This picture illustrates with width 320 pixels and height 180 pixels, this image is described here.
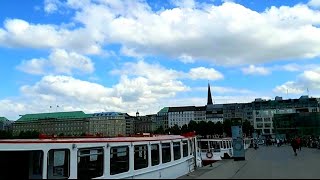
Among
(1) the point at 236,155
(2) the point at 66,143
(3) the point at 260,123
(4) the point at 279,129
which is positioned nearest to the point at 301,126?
(4) the point at 279,129

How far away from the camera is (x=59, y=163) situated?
551 inches

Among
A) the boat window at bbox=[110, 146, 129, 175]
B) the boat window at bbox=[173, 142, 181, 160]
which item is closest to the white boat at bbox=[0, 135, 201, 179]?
the boat window at bbox=[110, 146, 129, 175]

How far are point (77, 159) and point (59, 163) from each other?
63 centimetres

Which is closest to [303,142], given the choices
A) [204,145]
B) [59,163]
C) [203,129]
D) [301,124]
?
[301,124]

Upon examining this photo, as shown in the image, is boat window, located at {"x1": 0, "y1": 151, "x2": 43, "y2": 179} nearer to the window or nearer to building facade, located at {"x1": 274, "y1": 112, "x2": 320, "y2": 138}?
the window

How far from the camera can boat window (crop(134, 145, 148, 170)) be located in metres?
17.4

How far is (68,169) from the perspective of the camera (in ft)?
45.2

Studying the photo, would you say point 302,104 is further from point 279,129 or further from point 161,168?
point 161,168

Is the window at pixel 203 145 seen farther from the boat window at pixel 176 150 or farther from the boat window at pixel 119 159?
the boat window at pixel 119 159

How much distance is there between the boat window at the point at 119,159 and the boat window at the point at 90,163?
1.88ft

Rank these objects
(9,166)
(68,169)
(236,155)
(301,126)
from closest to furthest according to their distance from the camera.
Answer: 1. (68,169)
2. (9,166)
3. (236,155)
4. (301,126)

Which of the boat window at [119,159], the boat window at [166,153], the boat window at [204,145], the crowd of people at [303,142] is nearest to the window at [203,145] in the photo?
the boat window at [204,145]

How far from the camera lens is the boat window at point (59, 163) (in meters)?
Answer: 13.7

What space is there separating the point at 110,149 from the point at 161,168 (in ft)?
14.6
